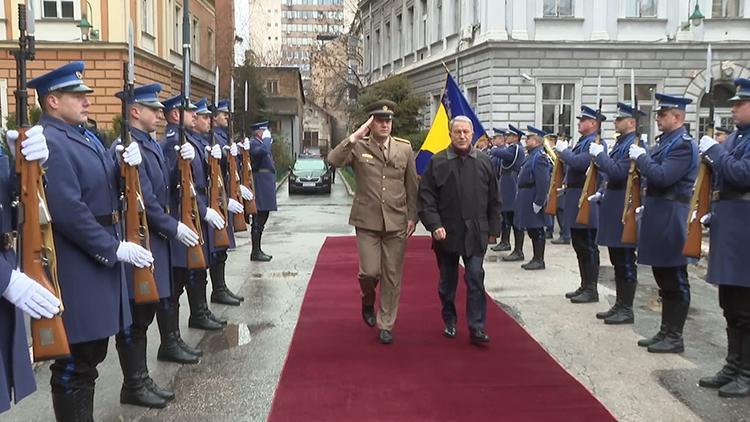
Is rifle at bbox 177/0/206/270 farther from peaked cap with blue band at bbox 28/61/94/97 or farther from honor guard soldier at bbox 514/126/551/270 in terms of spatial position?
honor guard soldier at bbox 514/126/551/270

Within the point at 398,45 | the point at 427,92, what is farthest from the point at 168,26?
the point at 398,45

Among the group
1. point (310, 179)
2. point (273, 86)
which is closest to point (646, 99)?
point (310, 179)

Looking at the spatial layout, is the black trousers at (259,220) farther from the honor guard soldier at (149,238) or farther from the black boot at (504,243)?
the honor guard soldier at (149,238)

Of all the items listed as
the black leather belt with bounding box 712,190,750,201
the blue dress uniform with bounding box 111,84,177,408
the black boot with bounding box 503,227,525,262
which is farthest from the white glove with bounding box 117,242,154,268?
the black boot with bounding box 503,227,525,262

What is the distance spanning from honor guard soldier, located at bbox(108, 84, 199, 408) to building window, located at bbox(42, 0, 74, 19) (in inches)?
758

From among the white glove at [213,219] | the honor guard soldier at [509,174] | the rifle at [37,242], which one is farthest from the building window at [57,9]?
the rifle at [37,242]

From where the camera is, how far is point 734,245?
4836 mm

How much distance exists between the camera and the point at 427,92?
1240 inches

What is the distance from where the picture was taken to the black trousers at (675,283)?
230 inches

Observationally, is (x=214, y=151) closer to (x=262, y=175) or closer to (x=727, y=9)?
(x=262, y=175)

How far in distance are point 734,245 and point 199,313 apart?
4.62 meters

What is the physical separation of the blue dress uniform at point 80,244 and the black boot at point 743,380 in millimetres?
4070

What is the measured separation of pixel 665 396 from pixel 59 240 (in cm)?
403

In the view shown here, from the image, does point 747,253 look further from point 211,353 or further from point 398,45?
point 398,45
